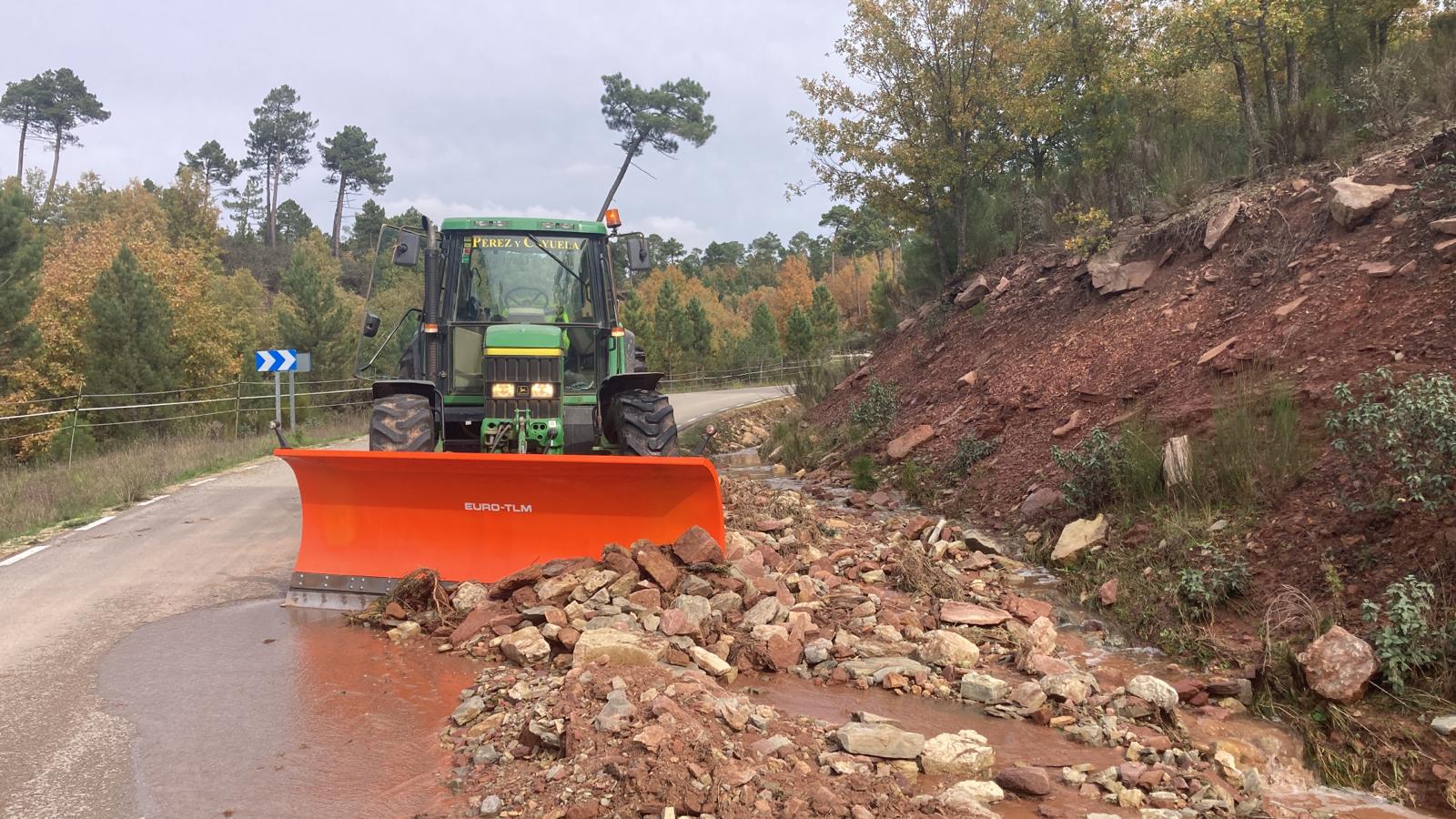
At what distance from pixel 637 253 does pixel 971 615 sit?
4.05m

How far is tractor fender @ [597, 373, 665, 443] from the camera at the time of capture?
744 cm

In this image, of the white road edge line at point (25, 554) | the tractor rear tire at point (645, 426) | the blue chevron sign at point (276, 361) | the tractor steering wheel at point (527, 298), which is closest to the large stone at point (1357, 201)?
the tractor rear tire at point (645, 426)

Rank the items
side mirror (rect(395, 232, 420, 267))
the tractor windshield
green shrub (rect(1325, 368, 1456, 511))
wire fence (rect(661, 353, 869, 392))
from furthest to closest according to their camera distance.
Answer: wire fence (rect(661, 353, 869, 392)), the tractor windshield, side mirror (rect(395, 232, 420, 267)), green shrub (rect(1325, 368, 1456, 511))

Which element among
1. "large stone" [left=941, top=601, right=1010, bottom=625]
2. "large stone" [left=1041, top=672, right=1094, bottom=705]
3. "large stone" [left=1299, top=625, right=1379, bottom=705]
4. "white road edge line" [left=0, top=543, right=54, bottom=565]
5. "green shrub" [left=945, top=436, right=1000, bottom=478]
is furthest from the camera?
"green shrub" [left=945, top=436, right=1000, bottom=478]

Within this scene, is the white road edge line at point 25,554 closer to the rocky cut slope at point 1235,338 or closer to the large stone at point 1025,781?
the large stone at point 1025,781

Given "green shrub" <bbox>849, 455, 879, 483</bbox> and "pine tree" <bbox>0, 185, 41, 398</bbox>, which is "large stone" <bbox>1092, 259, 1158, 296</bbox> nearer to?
"green shrub" <bbox>849, 455, 879, 483</bbox>

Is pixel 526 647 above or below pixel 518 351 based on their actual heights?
below

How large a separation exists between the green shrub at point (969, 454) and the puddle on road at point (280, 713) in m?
6.51

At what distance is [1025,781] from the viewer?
355 cm

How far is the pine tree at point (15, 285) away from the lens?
22.1 metres

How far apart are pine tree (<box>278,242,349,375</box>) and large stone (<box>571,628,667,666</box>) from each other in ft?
82.0

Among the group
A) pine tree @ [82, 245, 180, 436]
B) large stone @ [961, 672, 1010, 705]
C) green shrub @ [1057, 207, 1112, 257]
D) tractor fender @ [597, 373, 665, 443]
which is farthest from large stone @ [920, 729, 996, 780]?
pine tree @ [82, 245, 180, 436]

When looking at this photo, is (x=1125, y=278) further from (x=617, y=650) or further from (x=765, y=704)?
(x=617, y=650)

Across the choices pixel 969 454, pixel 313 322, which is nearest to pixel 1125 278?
pixel 969 454
